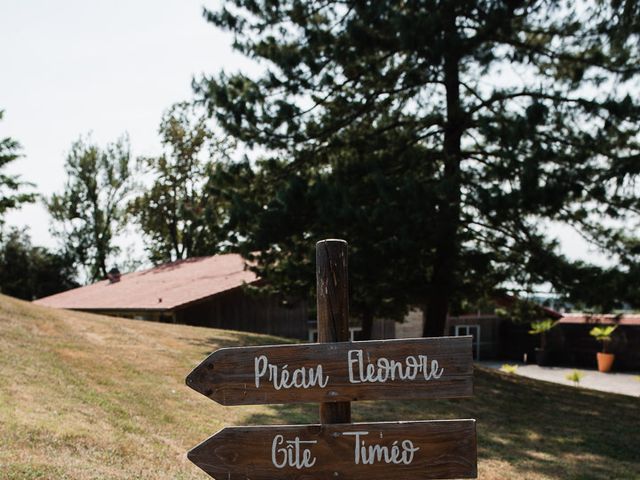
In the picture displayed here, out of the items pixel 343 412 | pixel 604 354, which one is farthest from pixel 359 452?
pixel 604 354

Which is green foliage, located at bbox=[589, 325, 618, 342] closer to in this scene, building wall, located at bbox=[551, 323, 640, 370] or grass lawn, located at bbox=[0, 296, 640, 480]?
building wall, located at bbox=[551, 323, 640, 370]

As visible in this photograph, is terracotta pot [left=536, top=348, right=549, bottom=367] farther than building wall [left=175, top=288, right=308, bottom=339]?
Yes

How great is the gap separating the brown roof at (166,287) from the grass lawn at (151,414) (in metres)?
9.43

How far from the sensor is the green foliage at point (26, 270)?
46125 mm

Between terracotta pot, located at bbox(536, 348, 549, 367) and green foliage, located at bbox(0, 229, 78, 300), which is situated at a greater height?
green foliage, located at bbox(0, 229, 78, 300)

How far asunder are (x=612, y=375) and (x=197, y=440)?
29.2 m

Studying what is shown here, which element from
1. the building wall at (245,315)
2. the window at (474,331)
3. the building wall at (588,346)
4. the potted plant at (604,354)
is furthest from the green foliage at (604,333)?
the building wall at (245,315)

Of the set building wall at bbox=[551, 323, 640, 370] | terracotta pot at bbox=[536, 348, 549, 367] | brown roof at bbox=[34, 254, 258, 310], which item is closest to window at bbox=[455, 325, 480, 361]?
terracotta pot at bbox=[536, 348, 549, 367]

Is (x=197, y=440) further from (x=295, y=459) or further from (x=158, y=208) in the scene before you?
(x=158, y=208)

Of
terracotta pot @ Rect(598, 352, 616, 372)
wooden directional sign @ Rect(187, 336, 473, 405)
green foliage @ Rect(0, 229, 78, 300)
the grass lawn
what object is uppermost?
green foliage @ Rect(0, 229, 78, 300)

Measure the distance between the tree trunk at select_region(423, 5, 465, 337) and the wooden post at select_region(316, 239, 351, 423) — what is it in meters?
10.2

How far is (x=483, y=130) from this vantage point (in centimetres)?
1476

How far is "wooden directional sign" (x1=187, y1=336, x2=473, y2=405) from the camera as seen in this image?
3.56m

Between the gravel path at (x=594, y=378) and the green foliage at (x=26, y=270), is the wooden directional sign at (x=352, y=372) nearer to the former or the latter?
the gravel path at (x=594, y=378)
